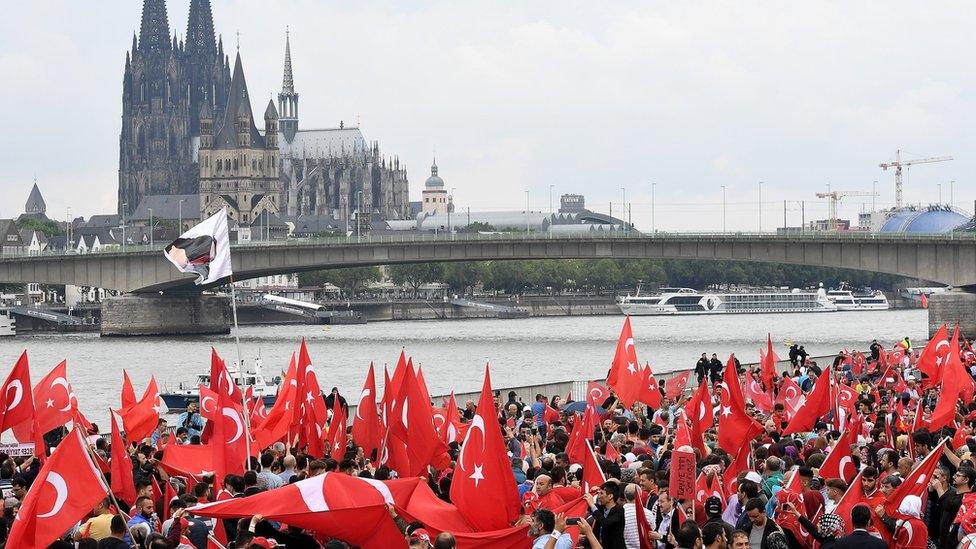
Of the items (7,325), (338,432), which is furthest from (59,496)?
(7,325)

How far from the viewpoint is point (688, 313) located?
146000mm

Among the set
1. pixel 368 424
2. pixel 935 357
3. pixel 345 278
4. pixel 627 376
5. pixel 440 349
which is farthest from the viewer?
pixel 345 278

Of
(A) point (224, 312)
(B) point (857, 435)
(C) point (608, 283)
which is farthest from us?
(C) point (608, 283)

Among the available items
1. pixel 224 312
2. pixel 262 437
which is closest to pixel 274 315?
pixel 224 312

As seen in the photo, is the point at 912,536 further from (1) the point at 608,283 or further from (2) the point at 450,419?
(1) the point at 608,283

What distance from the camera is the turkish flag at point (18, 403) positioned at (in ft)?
59.4

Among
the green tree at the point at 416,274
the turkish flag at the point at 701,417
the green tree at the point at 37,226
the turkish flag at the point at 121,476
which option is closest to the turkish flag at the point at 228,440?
the turkish flag at the point at 121,476

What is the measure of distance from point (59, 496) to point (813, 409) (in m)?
10.2

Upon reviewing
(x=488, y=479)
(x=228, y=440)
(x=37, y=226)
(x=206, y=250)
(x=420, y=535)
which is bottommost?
(x=420, y=535)

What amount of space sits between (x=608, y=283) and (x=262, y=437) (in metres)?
147

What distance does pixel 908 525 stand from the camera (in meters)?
11.8

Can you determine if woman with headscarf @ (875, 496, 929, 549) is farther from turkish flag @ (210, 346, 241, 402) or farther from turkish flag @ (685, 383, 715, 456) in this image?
turkish flag @ (210, 346, 241, 402)

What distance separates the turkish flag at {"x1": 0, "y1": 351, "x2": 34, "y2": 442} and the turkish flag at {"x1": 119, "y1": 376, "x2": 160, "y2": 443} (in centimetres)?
339

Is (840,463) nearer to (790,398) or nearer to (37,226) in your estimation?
(790,398)
